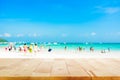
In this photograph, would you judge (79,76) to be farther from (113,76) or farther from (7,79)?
(7,79)

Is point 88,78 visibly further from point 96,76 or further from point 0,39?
point 0,39

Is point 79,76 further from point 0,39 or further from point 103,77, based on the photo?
point 0,39

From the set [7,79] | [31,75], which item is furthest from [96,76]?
[7,79]

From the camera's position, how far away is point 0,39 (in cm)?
17175

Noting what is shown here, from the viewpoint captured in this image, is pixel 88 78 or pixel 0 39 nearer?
pixel 88 78

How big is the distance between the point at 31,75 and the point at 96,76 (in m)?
0.84

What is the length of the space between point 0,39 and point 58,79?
17473 cm

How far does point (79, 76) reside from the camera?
2.94 meters

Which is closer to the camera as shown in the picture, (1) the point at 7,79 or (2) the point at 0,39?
(1) the point at 7,79

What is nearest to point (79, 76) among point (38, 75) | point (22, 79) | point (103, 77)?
point (103, 77)

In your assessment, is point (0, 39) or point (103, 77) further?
point (0, 39)

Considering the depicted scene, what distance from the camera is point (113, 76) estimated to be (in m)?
2.94

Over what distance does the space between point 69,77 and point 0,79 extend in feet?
2.87

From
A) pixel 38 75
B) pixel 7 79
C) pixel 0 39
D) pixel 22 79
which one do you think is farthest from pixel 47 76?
pixel 0 39
